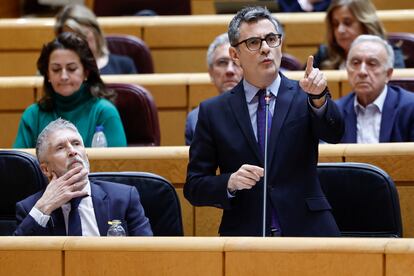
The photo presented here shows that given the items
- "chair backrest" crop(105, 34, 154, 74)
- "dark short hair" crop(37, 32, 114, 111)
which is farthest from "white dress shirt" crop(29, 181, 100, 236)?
"chair backrest" crop(105, 34, 154, 74)

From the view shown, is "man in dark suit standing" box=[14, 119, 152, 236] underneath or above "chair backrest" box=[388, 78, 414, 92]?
underneath

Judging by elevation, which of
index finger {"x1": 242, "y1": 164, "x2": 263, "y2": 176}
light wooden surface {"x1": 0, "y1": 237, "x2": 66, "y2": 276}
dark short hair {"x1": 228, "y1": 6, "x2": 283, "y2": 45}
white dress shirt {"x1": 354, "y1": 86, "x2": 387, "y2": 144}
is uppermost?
dark short hair {"x1": 228, "y1": 6, "x2": 283, "y2": 45}

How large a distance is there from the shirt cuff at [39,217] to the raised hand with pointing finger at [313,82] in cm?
65

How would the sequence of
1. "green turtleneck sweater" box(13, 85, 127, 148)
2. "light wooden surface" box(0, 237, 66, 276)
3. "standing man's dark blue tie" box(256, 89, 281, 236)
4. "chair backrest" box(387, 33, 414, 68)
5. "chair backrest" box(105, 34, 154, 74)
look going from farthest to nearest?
"chair backrest" box(105, 34, 154, 74) < "chair backrest" box(387, 33, 414, 68) < "green turtleneck sweater" box(13, 85, 127, 148) < "standing man's dark blue tie" box(256, 89, 281, 236) < "light wooden surface" box(0, 237, 66, 276)

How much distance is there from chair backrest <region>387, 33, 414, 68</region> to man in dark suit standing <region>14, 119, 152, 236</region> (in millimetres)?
1561

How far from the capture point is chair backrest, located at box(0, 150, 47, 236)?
2.71 m

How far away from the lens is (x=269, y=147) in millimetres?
2285

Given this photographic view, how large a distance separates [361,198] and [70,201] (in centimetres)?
65

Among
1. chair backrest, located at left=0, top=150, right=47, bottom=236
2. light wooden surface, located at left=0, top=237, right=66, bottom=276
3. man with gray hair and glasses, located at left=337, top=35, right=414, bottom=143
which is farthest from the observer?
man with gray hair and glasses, located at left=337, top=35, right=414, bottom=143

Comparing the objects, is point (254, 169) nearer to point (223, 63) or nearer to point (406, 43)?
point (223, 63)

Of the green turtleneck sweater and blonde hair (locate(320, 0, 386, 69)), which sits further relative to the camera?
blonde hair (locate(320, 0, 386, 69))

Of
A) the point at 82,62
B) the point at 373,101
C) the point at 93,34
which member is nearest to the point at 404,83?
the point at 373,101

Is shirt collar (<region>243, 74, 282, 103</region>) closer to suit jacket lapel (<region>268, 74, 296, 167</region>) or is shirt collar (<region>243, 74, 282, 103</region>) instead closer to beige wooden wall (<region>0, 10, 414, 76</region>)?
suit jacket lapel (<region>268, 74, 296, 167</region>)

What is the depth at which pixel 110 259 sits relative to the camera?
2.05 meters
